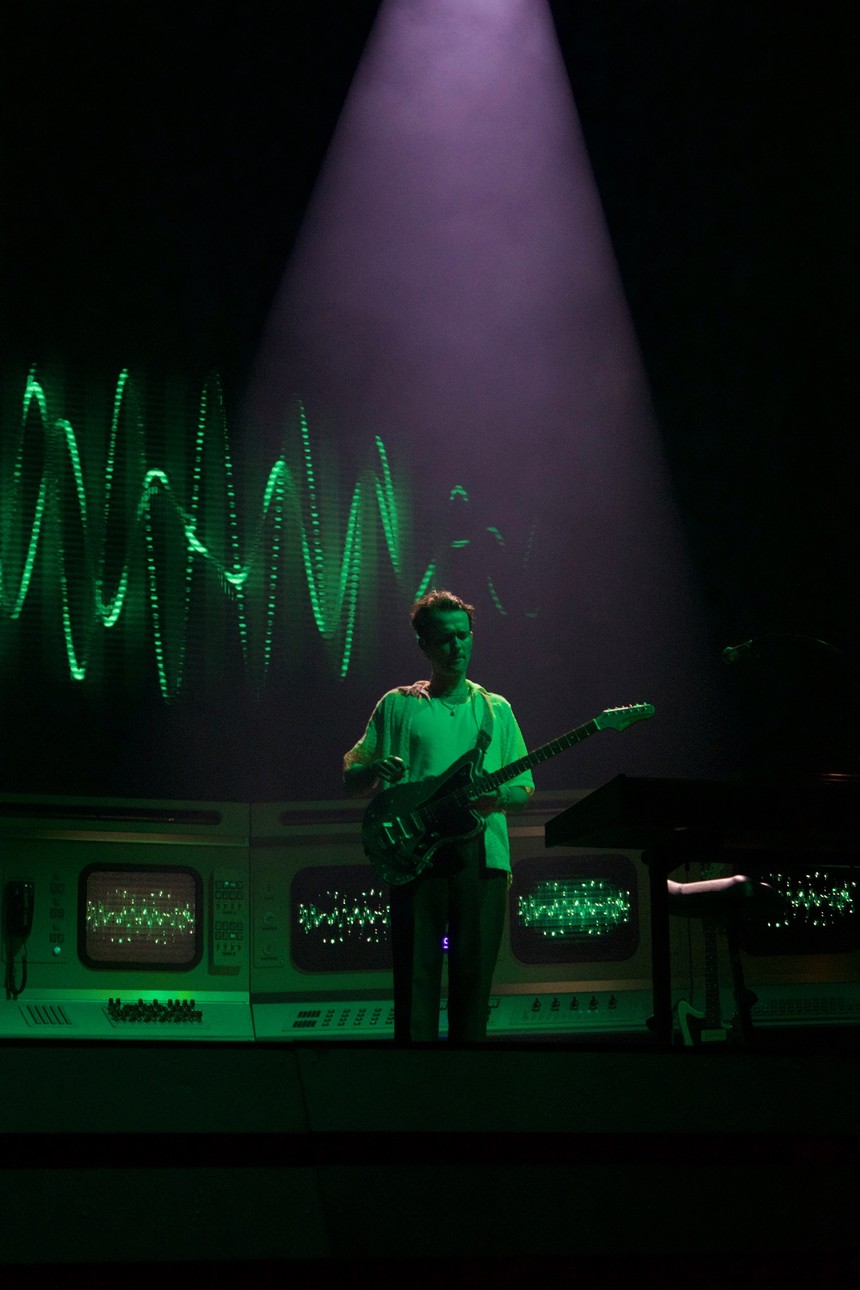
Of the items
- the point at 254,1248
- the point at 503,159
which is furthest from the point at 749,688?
the point at 254,1248

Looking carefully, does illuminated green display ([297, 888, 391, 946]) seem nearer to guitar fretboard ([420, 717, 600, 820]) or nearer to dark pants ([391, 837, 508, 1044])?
dark pants ([391, 837, 508, 1044])

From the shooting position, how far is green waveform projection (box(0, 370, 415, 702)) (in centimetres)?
439

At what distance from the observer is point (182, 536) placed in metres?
4.52

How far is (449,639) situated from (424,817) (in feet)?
1.70

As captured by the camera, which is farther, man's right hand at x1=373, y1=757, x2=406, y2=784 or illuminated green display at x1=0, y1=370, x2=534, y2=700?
illuminated green display at x1=0, y1=370, x2=534, y2=700

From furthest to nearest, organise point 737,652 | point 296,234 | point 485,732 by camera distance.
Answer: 1. point 296,234
2. point 485,732
3. point 737,652

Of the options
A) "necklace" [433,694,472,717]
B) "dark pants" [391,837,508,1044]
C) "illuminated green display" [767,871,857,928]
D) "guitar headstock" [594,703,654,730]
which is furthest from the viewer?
"illuminated green display" [767,871,857,928]

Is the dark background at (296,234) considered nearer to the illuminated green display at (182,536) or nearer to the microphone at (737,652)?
the illuminated green display at (182,536)

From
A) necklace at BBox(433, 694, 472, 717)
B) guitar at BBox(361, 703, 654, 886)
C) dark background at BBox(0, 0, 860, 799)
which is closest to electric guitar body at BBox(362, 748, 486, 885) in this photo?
guitar at BBox(361, 703, 654, 886)

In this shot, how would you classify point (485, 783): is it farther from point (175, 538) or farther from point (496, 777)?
point (175, 538)

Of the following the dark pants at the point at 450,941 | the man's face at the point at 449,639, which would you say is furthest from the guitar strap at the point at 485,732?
the dark pants at the point at 450,941

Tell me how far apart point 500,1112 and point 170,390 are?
3751mm

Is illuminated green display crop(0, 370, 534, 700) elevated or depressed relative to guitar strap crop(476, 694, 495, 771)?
elevated

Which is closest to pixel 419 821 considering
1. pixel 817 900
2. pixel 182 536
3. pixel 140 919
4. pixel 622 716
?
pixel 622 716
